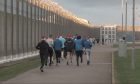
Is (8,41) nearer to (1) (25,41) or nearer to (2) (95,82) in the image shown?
(1) (25,41)

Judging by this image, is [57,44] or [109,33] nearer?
[57,44]

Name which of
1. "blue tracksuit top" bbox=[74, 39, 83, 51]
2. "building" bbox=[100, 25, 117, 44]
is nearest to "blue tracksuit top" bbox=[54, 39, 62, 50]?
"blue tracksuit top" bbox=[74, 39, 83, 51]

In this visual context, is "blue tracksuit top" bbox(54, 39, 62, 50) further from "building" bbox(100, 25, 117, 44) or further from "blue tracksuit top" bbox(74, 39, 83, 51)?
"building" bbox(100, 25, 117, 44)

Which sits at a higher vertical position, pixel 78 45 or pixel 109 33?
pixel 109 33

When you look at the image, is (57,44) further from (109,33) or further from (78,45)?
(109,33)

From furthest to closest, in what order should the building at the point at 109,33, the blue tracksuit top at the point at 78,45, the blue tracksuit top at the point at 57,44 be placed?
the building at the point at 109,33 → the blue tracksuit top at the point at 57,44 → the blue tracksuit top at the point at 78,45

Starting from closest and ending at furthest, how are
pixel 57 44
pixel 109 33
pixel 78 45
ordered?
pixel 78 45 → pixel 57 44 → pixel 109 33

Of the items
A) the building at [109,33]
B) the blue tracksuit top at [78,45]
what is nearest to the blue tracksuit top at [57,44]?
the blue tracksuit top at [78,45]

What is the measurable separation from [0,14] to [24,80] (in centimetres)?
953

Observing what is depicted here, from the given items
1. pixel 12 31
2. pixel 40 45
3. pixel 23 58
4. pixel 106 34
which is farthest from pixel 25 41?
pixel 106 34

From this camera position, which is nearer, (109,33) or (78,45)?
(78,45)

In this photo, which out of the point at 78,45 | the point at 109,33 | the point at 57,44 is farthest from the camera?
the point at 109,33

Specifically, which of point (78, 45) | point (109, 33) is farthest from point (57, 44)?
point (109, 33)

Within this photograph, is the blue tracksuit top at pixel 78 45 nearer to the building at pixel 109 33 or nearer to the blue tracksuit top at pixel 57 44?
the blue tracksuit top at pixel 57 44
